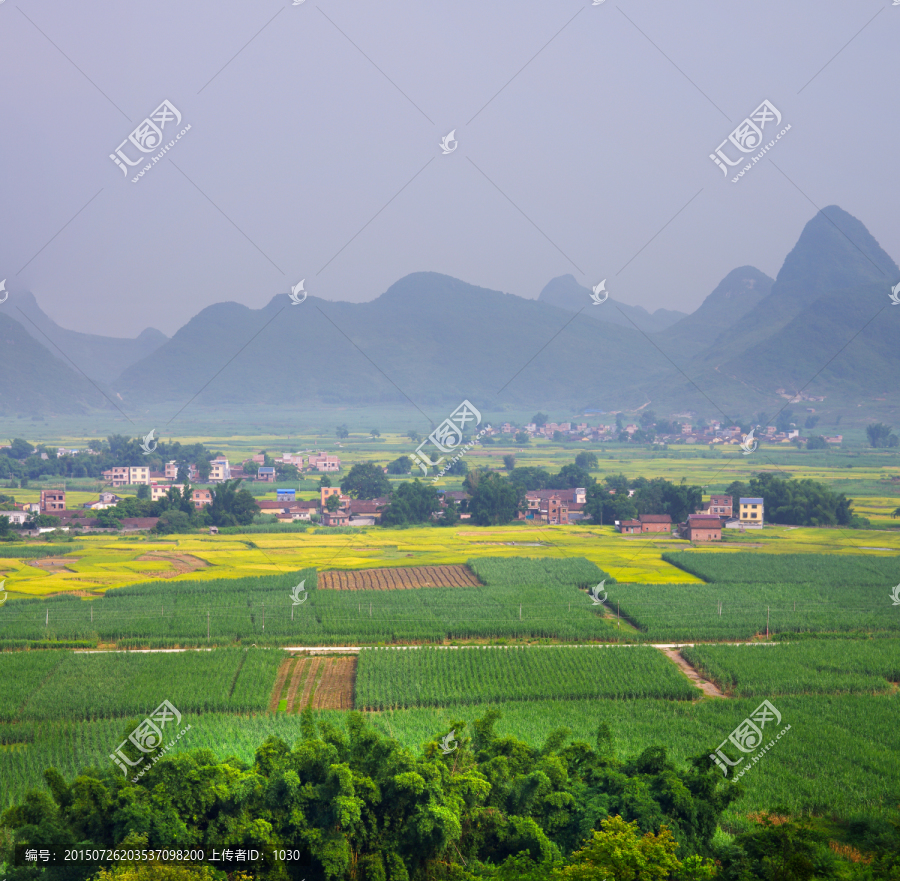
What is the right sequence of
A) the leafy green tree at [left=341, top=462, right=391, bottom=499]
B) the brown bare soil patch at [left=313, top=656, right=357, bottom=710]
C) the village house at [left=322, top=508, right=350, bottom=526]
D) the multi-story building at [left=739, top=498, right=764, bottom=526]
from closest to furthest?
the brown bare soil patch at [left=313, top=656, right=357, bottom=710] < the multi-story building at [left=739, top=498, right=764, bottom=526] < the village house at [left=322, top=508, right=350, bottom=526] < the leafy green tree at [left=341, top=462, right=391, bottom=499]

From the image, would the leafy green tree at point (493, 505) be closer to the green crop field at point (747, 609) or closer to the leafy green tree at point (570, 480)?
the leafy green tree at point (570, 480)

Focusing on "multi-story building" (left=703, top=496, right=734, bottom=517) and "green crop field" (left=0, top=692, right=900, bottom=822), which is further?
"multi-story building" (left=703, top=496, right=734, bottom=517)

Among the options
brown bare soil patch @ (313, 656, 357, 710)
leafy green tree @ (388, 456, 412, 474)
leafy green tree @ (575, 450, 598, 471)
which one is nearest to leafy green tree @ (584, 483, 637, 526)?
leafy green tree @ (575, 450, 598, 471)

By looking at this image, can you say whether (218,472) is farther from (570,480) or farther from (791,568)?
(791,568)

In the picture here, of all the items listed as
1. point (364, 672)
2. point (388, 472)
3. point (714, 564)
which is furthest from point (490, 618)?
point (388, 472)

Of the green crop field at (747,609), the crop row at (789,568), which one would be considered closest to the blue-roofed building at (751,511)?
the crop row at (789,568)

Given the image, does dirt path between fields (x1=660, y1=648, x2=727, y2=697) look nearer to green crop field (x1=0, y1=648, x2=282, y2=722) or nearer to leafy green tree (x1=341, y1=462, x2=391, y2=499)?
green crop field (x1=0, y1=648, x2=282, y2=722)

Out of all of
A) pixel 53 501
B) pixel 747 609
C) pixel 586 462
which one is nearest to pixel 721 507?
pixel 747 609

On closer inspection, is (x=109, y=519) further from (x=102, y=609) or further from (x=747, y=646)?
(x=747, y=646)
